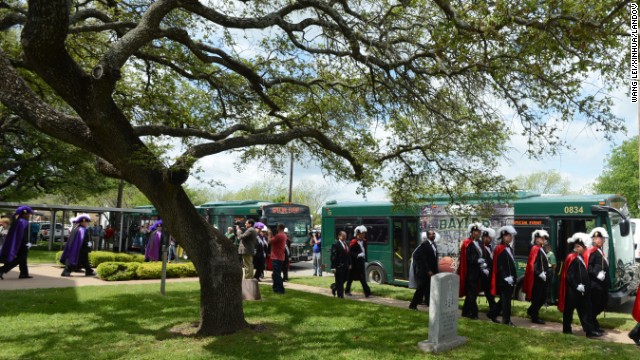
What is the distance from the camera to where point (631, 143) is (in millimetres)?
42344

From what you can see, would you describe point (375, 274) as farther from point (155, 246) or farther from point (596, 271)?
point (155, 246)

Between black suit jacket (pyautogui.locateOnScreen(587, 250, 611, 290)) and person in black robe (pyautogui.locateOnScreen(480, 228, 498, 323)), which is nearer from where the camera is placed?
black suit jacket (pyautogui.locateOnScreen(587, 250, 611, 290))

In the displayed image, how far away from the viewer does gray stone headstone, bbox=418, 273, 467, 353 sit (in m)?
6.96

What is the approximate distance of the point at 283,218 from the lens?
23.2 meters

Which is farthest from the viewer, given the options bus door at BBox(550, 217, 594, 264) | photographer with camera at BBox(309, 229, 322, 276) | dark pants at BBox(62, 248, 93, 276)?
photographer with camera at BBox(309, 229, 322, 276)

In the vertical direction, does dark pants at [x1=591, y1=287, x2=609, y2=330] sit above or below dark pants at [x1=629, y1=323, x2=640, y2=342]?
above

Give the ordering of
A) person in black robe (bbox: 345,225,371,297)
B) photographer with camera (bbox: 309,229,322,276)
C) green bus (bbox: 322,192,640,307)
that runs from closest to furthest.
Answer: green bus (bbox: 322,192,640,307)
person in black robe (bbox: 345,225,371,297)
photographer with camera (bbox: 309,229,322,276)

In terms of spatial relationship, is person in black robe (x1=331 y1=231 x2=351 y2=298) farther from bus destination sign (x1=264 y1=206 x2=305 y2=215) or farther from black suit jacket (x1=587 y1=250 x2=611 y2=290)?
bus destination sign (x1=264 y1=206 x2=305 y2=215)

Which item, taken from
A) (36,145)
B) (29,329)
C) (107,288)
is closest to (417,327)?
(29,329)

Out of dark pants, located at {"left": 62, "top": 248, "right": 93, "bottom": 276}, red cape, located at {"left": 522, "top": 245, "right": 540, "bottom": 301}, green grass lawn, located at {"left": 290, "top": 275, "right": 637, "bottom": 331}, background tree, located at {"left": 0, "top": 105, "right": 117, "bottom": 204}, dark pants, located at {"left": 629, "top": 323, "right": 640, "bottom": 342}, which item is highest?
background tree, located at {"left": 0, "top": 105, "right": 117, "bottom": 204}

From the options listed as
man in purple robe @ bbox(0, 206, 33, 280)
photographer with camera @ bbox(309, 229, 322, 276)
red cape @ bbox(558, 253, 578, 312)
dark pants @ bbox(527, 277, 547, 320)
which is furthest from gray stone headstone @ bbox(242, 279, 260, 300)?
photographer with camera @ bbox(309, 229, 322, 276)

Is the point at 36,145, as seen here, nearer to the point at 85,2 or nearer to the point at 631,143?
the point at 85,2

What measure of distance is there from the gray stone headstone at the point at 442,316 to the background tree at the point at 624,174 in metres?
39.6

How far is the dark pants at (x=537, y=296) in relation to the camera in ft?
Answer: 32.8
